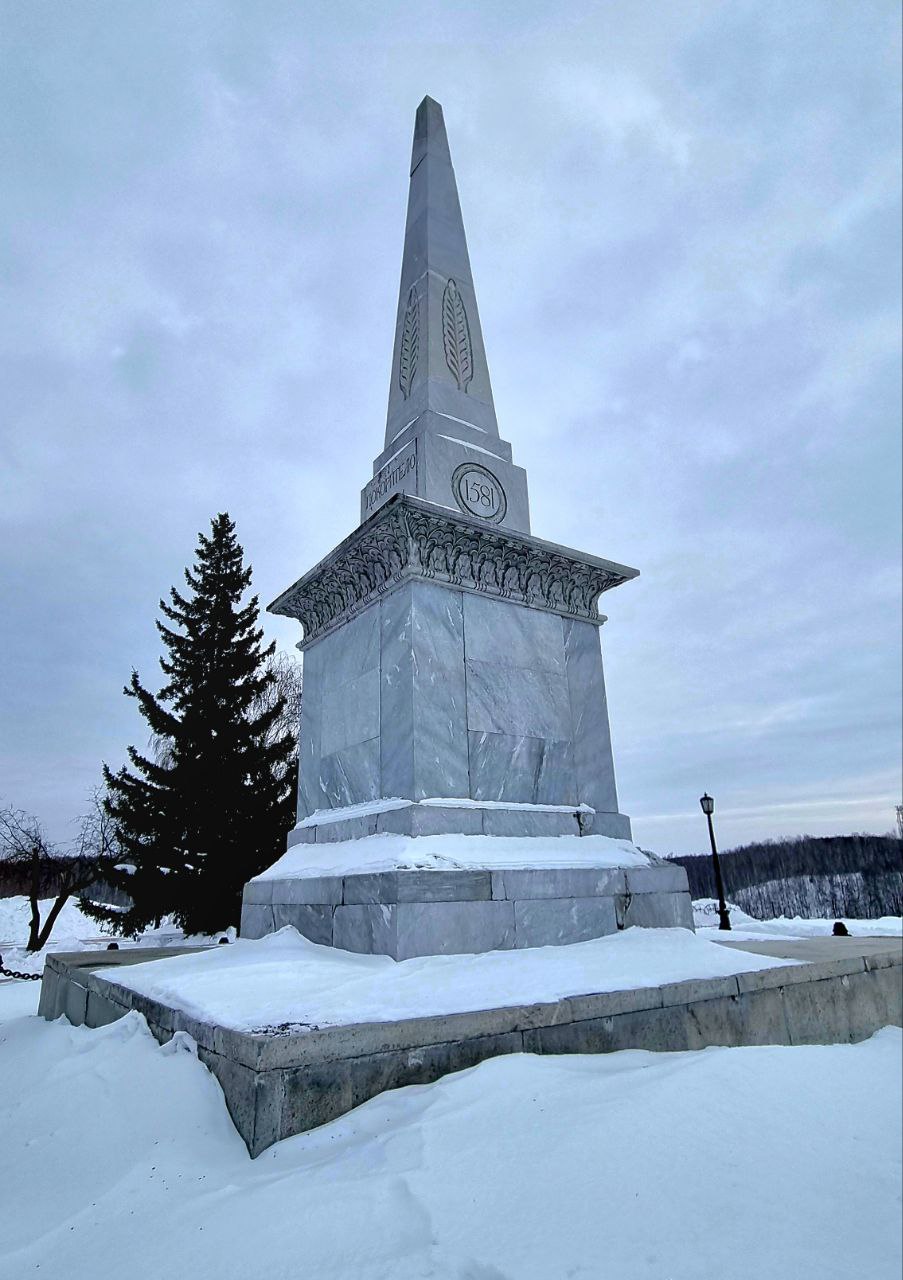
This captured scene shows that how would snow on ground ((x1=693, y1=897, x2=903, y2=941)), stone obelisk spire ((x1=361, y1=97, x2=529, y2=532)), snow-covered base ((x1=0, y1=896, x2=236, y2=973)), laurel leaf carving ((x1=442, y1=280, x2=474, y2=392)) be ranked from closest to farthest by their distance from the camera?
stone obelisk spire ((x1=361, y1=97, x2=529, y2=532))
laurel leaf carving ((x1=442, y1=280, x2=474, y2=392))
snow on ground ((x1=693, y1=897, x2=903, y2=941))
snow-covered base ((x1=0, y1=896, x2=236, y2=973))

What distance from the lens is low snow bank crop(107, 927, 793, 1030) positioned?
3.23 m

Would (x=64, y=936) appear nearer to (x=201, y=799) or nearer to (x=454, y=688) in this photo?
(x=201, y=799)

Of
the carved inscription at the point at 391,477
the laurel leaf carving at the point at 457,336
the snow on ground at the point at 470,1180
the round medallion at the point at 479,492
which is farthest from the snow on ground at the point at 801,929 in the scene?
the laurel leaf carving at the point at 457,336

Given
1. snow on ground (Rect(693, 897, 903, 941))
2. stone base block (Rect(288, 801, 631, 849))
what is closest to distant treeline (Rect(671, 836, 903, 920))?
snow on ground (Rect(693, 897, 903, 941))

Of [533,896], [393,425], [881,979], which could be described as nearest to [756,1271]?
[533,896]

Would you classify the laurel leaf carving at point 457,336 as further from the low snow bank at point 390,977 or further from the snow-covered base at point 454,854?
the low snow bank at point 390,977

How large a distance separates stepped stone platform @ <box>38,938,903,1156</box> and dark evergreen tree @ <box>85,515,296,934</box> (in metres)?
13.6

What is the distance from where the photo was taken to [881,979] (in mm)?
5297

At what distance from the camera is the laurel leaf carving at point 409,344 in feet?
27.1

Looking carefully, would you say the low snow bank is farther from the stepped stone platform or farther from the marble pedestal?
the marble pedestal

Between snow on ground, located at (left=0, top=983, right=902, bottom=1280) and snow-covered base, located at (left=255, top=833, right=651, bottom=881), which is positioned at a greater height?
snow-covered base, located at (left=255, top=833, right=651, bottom=881)

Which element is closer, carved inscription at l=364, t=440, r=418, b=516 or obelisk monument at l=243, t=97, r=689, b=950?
obelisk monument at l=243, t=97, r=689, b=950

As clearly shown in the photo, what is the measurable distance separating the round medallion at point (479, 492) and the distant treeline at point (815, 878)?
64.4 metres

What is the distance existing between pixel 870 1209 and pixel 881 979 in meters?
3.21
